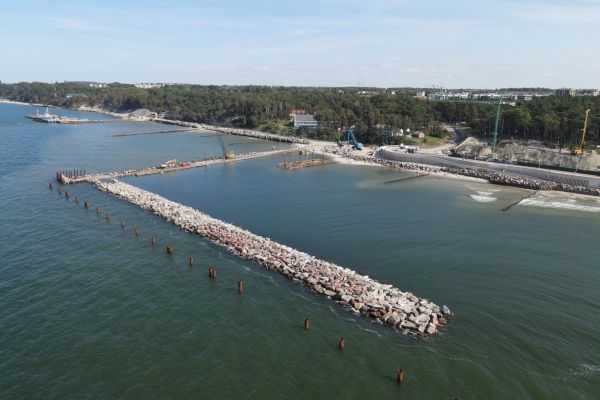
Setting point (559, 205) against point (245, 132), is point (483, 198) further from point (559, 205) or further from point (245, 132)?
point (245, 132)

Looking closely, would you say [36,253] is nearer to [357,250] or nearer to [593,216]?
[357,250]

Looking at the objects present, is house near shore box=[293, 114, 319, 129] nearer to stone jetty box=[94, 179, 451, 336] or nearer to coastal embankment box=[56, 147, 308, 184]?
coastal embankment box=[56, 147, 308, 184]

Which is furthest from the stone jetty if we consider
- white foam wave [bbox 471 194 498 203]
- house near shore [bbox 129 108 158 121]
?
house near shore [bbox 129 108 158 121]

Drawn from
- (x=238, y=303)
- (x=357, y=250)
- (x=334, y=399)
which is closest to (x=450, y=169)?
(x=357, y=250)

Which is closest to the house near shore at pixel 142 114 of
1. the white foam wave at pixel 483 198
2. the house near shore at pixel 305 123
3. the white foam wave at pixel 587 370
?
the house near shore at pixel 305 123

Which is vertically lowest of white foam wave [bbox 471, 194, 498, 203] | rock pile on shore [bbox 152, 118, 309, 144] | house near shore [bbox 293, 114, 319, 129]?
white foam wave [bbox 471, 194, 498, 203]

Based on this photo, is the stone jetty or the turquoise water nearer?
the turquoise water

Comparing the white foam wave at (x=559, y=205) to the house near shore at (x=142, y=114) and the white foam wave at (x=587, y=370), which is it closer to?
the white foam wave at (x=587, y=370)
